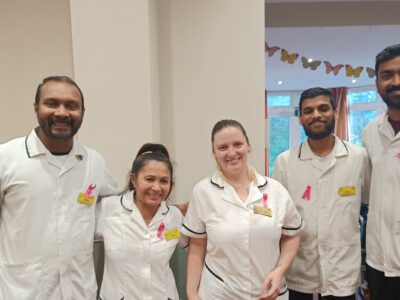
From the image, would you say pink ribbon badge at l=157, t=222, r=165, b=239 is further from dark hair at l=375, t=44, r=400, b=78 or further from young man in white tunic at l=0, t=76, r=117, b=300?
dark hair at l=375, t=44, r=400, b=78

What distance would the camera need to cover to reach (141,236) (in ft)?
5.13

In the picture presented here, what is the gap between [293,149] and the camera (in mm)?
1901

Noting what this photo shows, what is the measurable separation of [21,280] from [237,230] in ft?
3.22

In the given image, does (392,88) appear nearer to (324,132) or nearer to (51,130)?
(324,132)

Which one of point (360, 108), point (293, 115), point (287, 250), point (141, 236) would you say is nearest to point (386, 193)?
point (287, 250)

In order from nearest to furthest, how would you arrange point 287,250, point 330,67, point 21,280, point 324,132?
point 21,280
point 287,250
point 324,132
point 330,67

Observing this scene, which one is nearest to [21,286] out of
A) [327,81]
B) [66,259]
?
[66,259]

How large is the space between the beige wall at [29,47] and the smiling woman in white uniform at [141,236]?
1128 millimetres

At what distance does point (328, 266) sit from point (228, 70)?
1391 millimetres

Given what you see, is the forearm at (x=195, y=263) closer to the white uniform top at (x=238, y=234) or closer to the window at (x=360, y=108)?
the white uniform top at (x=238, y=234)

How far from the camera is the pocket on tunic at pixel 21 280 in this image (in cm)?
138

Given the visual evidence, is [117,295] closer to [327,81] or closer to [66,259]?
[66,259]

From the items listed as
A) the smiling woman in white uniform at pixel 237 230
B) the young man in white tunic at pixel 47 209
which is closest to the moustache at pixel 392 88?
the smiling woman in white uniform at pixel 237 230

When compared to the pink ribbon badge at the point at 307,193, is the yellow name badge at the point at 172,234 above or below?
below
